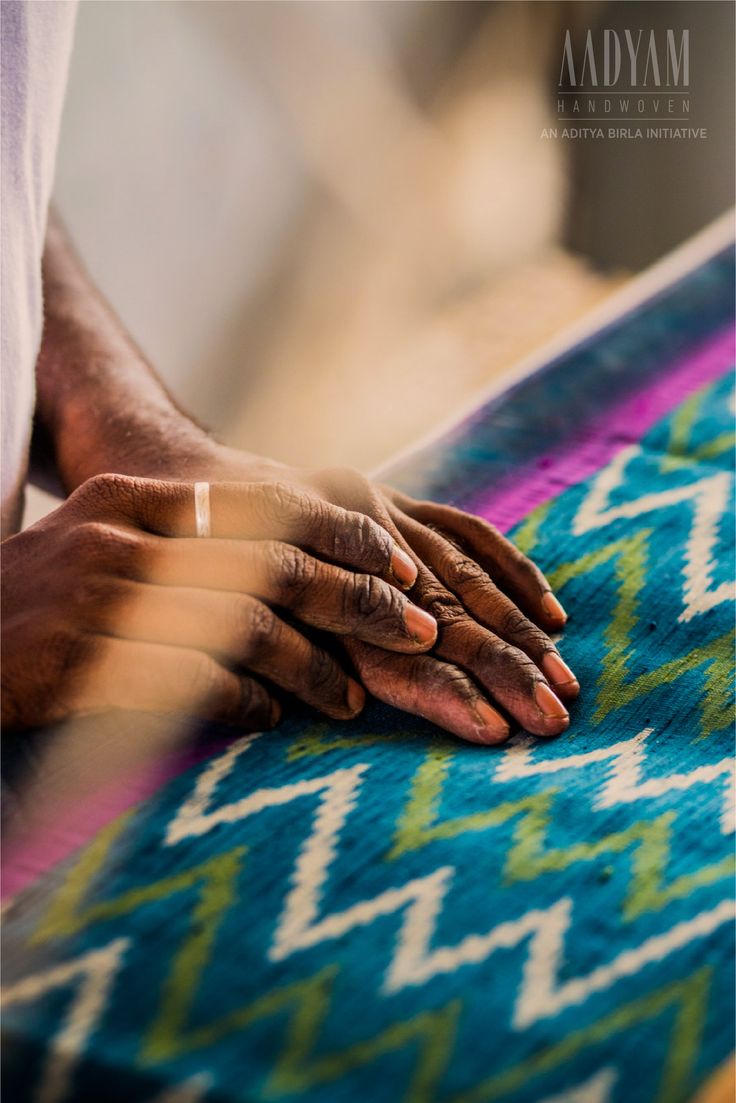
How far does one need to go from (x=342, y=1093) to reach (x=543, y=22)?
184 centimetres

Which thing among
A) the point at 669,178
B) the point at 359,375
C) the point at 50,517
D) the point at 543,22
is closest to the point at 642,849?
the point at 50,517

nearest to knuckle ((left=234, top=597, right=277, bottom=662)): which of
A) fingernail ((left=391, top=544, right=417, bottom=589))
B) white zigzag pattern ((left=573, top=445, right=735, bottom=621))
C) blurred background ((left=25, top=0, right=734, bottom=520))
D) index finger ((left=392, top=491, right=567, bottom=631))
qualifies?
fingernail ((left=391, top=544, right=417, bottom=589))

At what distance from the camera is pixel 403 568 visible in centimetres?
69

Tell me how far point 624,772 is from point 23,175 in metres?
0.66

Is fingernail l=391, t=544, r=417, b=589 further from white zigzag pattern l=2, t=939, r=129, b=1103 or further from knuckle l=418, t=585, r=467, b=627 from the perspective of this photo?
white zigzag pattern l=2, t=939, r=129, b=1103

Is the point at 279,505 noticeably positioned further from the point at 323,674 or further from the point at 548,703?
the point at 548,703

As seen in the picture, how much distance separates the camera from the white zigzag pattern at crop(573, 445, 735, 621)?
0.77 m

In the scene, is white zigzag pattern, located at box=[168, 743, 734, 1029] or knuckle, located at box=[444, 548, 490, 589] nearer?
white zigzag pattern, located at box=[168, 743, 734, 1029]

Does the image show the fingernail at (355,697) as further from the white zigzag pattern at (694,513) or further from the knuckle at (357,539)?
the white zigzag pattern at (694,513)

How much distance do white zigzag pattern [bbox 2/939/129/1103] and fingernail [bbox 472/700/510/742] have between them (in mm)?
258

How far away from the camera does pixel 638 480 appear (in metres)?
0.95

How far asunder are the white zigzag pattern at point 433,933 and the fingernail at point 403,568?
197 mm

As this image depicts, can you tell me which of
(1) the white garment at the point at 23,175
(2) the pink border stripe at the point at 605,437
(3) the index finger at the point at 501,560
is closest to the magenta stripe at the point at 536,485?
(2) the pink border stripe at the point at 605,437

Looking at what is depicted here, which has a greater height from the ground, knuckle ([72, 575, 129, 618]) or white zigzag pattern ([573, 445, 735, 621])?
knuckle ([72, 575, 129, 618])
